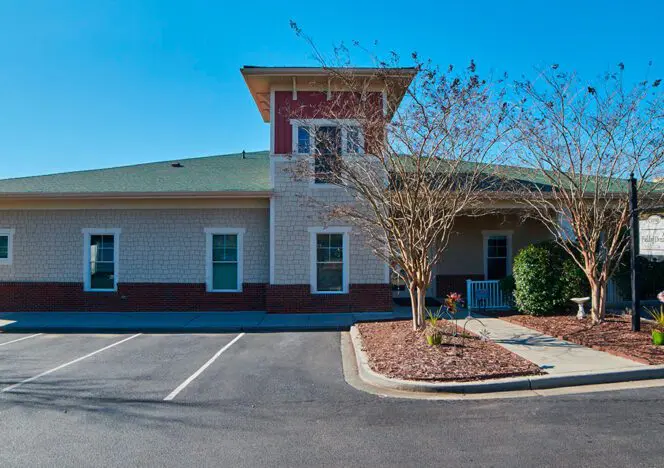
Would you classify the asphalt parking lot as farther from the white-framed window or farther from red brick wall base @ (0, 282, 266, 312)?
the white-framed window

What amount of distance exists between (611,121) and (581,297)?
456 centimetres

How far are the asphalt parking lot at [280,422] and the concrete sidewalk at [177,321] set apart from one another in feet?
12.6

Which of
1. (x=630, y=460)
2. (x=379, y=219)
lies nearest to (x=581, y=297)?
(x=379, y=219)

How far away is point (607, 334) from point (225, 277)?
10400mm

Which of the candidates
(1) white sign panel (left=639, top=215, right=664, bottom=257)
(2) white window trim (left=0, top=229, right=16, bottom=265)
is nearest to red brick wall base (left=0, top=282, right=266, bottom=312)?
(2) white window trim (left=0, top=229, right=16, bottom=265)

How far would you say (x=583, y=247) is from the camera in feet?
36.8

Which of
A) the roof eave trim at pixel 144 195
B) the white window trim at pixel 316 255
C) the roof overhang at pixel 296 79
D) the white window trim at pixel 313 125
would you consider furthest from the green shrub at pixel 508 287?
the roof eave trim at pixel 144 195

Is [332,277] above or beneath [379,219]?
beneath

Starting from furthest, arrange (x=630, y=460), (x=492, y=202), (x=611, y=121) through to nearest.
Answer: (x=492, y=202) → (x=611, y=121) → (x=630, y=460)

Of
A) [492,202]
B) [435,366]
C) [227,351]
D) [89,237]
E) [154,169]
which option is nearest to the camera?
[435,366]

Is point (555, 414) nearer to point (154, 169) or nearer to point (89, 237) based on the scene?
point (89, 237)

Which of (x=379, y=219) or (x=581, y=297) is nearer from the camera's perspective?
(x=379, y=219)

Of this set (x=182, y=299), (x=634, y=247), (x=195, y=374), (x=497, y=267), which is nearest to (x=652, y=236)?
(x=634, y=247)

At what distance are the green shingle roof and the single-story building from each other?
99mm
